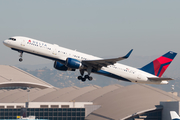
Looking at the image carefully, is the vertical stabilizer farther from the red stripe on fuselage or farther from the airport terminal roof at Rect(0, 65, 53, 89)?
the airport terminal roof at Rect(0, 65, 53, 89)

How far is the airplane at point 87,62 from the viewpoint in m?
55.0

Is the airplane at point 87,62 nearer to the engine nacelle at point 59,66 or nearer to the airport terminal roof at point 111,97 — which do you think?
the engine nacelle at point 59,66

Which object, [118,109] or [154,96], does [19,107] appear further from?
[154,96]

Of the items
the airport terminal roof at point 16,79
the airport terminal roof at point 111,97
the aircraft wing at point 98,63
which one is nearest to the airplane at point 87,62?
the aircraft wing at point 98,63

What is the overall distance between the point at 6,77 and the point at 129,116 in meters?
83.6

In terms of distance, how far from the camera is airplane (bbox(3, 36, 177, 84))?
55.0 m

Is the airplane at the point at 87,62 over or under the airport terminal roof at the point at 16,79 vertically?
under

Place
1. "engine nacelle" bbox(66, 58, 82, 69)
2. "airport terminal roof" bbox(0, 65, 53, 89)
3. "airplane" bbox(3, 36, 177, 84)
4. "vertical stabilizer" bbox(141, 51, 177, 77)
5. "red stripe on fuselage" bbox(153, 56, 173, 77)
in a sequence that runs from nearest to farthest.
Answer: "airplane" bbox(3, 36, 177, 84)
"engine nacelle" bbox(66, 58, 82, 69)
"vertical stabilizer" bbox(141, 51, 177, 77)
"red stripe on fuselage" bbox(153, 56, 173, 77)
"airport terminal roof" bbox(0, 65, 53, 89)

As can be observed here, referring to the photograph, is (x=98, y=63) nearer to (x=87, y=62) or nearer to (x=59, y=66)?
(x=87, y=62)

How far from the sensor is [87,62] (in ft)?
190

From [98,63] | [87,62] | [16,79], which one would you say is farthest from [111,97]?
[16,79]

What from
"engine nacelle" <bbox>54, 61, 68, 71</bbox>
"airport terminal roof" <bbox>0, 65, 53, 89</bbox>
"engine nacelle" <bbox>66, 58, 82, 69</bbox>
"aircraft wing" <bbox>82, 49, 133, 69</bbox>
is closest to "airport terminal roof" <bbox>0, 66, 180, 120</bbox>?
"airport terminal roof" <bbox>0, 65, 53, 89</bbox>

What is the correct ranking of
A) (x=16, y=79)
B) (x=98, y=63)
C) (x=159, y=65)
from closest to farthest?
(x=98, y=63), (x=159, y=65), (x=16, y=79)

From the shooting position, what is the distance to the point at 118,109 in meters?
89.6
